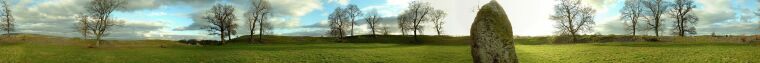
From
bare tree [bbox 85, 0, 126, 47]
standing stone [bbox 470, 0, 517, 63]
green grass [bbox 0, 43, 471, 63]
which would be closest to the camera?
Result: standing stone [bbox 470, 0, 517, 63]

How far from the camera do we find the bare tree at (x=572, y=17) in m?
69.7

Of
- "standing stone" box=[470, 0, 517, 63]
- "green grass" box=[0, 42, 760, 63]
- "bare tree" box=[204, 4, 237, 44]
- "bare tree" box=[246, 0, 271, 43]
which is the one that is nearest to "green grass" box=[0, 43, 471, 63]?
"green grass" box=[0, 42, 760, 63]

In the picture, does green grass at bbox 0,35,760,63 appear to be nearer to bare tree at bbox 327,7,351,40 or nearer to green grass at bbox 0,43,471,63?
green grass at bbox 0,43,471,63

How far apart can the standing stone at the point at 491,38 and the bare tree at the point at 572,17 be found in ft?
162

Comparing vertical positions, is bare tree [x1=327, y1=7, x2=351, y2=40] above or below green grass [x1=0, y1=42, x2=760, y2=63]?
above

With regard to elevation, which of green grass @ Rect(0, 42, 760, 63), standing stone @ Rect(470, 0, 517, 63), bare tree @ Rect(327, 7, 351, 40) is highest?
bare tree @ Rect(327, 7, 351, 40)

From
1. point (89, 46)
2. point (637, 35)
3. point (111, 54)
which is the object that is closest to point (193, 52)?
point (111, 54)

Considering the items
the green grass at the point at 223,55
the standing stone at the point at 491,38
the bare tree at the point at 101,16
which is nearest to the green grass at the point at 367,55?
the green grass at the point at 223,55

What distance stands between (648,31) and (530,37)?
442 inches

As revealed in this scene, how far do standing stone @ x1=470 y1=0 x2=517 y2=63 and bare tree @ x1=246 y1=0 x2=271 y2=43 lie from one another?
50.3 meters

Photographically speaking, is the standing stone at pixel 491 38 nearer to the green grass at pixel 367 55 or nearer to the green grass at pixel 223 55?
the green grass at pixel 367 55

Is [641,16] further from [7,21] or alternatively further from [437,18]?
[7,21]

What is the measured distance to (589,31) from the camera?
70000mm

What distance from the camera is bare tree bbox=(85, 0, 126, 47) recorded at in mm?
58969
